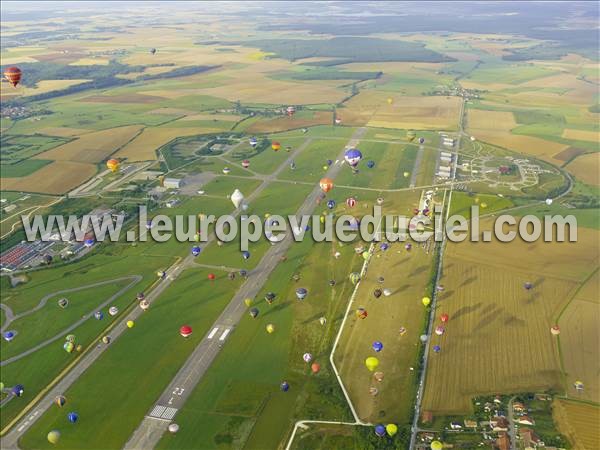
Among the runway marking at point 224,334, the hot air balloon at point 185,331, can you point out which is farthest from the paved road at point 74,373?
the runway marking at point 224,334

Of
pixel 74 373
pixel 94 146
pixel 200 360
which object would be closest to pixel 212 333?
pixel 200 360

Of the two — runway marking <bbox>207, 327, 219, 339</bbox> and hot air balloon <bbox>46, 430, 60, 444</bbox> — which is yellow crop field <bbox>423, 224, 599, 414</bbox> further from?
hot air balloon <bbox>46, 430, 60, 444</bbox>

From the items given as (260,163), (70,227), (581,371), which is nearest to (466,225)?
(581,371)

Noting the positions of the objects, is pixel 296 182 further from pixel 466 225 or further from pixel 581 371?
pixel 581 371

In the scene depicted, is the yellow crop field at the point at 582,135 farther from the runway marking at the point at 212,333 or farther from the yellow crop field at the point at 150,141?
the runway marking at the point at 212,333

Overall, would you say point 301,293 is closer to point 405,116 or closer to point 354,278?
point 354,278

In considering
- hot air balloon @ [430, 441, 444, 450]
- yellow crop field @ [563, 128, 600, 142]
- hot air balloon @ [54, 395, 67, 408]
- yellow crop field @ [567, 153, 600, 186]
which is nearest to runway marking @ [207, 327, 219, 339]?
hot air balloon @ [54, 395, 67, 408]

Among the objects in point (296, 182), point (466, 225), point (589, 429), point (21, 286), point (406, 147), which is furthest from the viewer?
point (406, 147)
